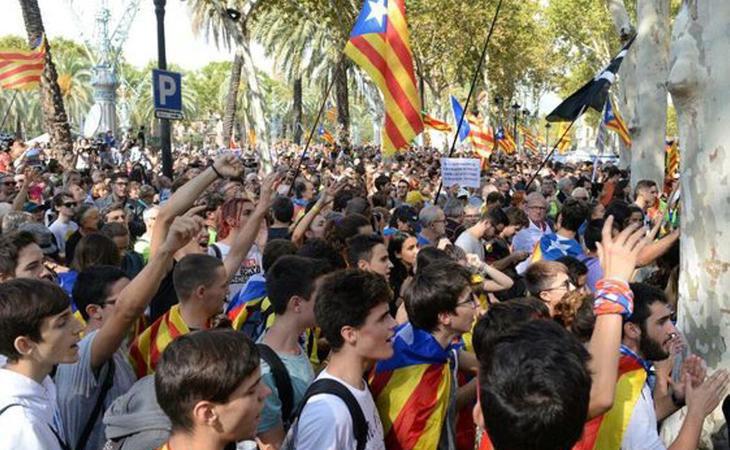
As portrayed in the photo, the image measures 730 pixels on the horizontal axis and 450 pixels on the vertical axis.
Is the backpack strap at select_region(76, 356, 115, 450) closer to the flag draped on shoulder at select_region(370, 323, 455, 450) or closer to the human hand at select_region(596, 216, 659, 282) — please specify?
the flag draped on shoulder at select_region(370, 323, 455, 450)

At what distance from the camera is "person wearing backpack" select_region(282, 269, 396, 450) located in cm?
294

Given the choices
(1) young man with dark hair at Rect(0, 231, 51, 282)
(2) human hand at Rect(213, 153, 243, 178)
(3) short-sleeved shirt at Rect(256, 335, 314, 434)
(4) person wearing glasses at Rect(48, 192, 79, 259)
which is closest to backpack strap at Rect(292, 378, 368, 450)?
(3) short-sleeved shirt at Rect(256, 335, 314, 434)

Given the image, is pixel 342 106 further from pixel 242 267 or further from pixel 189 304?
pixel 189 304

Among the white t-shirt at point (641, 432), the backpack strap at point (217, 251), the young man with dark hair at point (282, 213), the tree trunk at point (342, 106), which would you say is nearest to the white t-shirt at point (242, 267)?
the backpack strap at point (217, 251)

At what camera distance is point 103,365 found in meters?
3.46

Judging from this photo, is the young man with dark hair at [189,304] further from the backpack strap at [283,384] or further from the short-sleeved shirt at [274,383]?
the backpack strap at [283,384]

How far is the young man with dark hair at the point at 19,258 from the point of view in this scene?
15.3 ft

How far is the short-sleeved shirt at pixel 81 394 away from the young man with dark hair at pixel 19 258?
4.48ft

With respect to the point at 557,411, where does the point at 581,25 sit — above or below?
above

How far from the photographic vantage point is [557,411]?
6.89ft

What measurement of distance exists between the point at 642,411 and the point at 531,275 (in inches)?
78.8

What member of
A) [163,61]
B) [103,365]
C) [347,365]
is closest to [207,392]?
[347,365]

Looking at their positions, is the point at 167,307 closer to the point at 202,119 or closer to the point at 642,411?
the point at 642,411

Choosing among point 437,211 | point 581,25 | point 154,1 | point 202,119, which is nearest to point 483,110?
point 581,25
